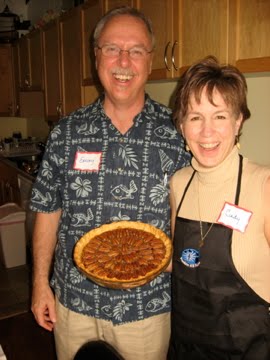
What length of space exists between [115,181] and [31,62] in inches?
104

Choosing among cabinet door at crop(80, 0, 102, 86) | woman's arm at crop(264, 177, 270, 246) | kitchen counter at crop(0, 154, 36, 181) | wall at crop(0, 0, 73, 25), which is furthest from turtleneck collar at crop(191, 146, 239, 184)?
wall at crop(0, 0, 73, 25)

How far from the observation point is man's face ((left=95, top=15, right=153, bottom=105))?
1.26 m

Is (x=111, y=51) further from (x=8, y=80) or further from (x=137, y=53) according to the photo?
(x=8, y=80)

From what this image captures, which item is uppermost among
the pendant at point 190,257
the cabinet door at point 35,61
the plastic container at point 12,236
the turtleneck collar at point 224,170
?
the cabinet door at point 35,61

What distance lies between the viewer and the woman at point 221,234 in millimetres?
1026

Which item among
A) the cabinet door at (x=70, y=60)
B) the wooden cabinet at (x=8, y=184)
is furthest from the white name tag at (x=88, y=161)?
the wooden cabinet at (x=8, y=184)

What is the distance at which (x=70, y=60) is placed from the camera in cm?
266

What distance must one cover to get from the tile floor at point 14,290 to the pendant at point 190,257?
6.48 feet

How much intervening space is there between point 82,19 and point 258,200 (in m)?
1.86

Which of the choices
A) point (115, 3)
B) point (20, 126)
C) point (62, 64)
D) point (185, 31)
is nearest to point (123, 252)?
point (185, 31)

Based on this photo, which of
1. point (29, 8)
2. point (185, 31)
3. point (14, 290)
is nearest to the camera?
point (185, 31)

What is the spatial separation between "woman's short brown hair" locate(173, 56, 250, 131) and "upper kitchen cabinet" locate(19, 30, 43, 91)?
2.46 metres

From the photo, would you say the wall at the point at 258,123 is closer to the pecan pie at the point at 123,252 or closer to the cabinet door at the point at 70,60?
the pecan pie at the point at 123,252

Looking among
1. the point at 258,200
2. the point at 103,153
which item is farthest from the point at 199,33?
the point at 258,200
